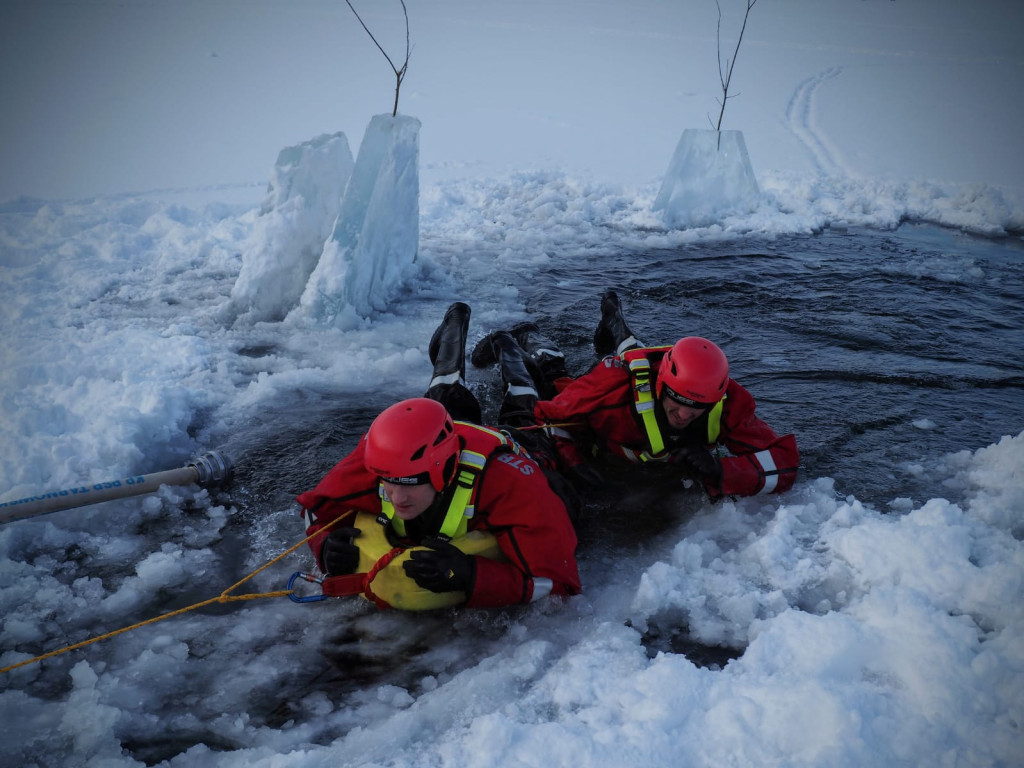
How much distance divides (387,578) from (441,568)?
0.28 metres

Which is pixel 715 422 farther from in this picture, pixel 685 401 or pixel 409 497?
pixel 409 497

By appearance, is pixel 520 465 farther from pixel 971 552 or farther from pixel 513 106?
pixel 513 106

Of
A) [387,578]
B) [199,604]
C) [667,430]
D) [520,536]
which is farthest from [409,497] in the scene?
[667,430]

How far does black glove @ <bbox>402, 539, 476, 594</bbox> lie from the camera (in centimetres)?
272

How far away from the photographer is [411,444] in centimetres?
261

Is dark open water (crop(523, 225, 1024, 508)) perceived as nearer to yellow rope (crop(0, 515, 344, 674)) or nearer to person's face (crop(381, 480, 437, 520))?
person's face (crop(381, 480, 437, 520))

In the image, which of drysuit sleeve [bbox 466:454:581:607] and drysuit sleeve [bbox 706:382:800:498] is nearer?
drysuit sleeve [bbox 466:454:581:607]

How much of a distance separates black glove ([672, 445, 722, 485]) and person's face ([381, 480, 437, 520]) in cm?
138

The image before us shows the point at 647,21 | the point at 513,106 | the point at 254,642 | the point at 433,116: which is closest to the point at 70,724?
the point at 254,642

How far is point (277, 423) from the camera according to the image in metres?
4.63

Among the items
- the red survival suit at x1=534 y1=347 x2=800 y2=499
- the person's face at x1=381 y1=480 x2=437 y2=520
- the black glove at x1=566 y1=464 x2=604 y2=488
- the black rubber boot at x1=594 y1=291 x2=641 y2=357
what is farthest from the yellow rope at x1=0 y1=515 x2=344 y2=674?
the black rubber boot at x1=594 y1=291 x2=641 y2=357

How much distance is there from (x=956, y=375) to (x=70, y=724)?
5788 millimetres

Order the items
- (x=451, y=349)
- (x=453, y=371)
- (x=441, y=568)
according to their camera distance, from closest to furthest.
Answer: (x=441, y=568) → (x=453, y=371) → (x=451, y=349)

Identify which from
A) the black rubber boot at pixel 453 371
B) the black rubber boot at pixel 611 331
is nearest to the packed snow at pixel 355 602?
the black rubber boot at pixel 453 371
